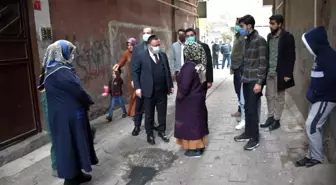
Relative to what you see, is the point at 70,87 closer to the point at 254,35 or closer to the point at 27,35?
the point at 27,35

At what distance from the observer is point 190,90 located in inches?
170

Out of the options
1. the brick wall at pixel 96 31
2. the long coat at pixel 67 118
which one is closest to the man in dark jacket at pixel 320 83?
the long coat at pixel 67 118

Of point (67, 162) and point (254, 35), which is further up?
point (254, 35)

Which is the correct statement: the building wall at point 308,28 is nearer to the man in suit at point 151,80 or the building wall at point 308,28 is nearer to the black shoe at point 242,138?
the black shoe at point 242,138

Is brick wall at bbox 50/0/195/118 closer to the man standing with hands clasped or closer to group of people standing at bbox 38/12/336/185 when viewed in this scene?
group of people standing at bbox 38/12/336/185

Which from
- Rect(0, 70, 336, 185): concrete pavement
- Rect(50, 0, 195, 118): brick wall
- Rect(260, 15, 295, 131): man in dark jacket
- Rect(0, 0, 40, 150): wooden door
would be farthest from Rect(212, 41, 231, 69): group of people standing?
Rect(0, 0, 40, 150): wooden door

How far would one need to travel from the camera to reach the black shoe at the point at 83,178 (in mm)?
3688

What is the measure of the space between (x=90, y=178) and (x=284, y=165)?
2.50 meters

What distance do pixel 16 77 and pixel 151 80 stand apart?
80.8 inches

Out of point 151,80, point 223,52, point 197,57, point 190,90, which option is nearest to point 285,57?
point 197,57

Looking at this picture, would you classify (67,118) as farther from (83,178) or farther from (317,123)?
(317,123)

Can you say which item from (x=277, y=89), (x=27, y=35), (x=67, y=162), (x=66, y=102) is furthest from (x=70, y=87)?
(x=277, y=89)

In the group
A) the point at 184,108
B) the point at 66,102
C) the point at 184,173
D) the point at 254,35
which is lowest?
the point at 184,173

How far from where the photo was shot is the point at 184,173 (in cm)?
403
